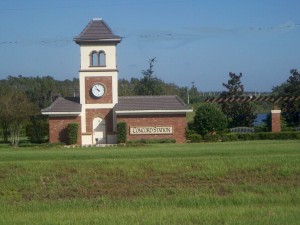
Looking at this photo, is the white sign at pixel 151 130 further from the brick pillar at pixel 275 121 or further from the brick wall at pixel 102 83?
the brick pillar at pixel 275 121

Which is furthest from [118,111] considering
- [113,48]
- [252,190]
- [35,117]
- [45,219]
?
[45,219]

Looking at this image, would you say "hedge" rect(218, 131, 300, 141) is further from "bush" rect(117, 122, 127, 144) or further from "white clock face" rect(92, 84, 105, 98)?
"white clock face" rect(92, 84, 105, 98)

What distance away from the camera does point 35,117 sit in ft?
172

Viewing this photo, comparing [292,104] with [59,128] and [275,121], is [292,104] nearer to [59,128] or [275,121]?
[275,121]

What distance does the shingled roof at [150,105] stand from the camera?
4503 centimetres

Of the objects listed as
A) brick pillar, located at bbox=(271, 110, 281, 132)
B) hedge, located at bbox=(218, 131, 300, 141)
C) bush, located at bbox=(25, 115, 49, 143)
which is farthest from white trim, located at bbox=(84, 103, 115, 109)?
brick pillar, located at bbox=(271, 110, 281, 132)

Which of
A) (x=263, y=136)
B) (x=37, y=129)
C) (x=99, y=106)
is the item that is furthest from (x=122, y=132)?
(x=263, y=136)

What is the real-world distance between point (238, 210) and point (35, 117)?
4078 centimetres

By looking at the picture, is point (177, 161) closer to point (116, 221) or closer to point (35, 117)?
point (116, 221)

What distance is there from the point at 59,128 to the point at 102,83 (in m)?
4.94

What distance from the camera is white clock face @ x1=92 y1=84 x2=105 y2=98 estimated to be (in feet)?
150

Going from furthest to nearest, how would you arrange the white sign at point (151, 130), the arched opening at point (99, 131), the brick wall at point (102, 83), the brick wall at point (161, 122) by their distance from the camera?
the arched opening at point (99, 131) → the brick wall at point (102, 83) → the brick wall at point (161, 122) → the white sign at point (151, 130)

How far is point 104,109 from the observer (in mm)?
46281

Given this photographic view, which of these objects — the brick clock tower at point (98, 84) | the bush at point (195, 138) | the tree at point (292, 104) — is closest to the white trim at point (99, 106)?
the brick clock tower at point (98, 84)
